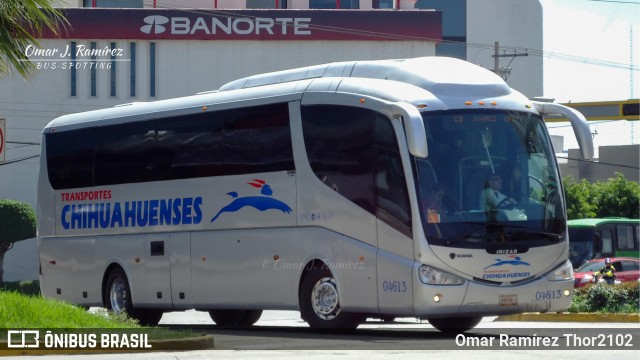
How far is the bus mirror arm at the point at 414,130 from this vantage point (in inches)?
642

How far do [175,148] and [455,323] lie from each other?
5.87 meters

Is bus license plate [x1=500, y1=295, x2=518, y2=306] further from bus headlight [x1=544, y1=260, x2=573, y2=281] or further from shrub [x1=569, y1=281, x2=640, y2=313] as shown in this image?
shrub [x1=569, y1=281, x2=640, y2=313]

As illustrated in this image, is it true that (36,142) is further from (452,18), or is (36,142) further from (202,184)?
(452,18)

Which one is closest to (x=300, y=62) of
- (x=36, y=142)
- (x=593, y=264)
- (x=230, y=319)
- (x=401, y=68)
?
(x=36, y=142)

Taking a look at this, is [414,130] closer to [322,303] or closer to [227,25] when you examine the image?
[322,303]

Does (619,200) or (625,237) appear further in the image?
(619,200)

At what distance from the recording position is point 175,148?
21391 millimetres

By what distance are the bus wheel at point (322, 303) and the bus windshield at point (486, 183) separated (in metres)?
2.12

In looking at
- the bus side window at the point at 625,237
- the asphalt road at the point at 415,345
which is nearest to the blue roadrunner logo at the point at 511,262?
the asphalt road at the point at 415,345

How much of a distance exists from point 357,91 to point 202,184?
153 inches

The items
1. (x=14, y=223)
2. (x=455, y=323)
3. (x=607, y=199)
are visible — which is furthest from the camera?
(x=607, y=199)

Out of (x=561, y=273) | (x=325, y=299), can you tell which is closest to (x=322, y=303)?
(x=325, y=299)

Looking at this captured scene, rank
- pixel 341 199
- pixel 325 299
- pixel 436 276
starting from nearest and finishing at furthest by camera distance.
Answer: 1. pixel 436 276
2. pixel 341 199
3. pixel 325 299

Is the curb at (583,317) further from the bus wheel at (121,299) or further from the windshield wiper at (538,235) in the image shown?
the bus wheel at (121,299)
